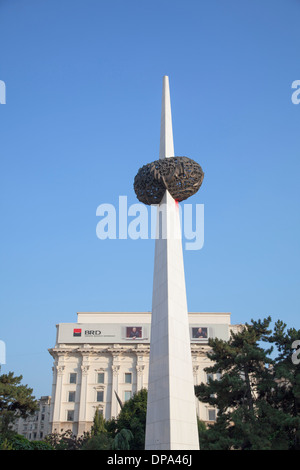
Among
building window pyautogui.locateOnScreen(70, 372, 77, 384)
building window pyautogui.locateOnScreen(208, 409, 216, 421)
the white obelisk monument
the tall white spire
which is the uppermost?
the tall white spire

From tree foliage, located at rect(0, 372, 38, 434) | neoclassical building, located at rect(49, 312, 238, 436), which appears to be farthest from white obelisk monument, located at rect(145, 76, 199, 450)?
neoclassical building, located at rect(49, 312, 238, 436)

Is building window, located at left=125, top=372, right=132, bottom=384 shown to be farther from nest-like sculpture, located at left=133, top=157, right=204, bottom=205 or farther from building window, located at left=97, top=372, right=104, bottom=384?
nest-like sculpture, located at left=133, top=157, right=204, bottom=205

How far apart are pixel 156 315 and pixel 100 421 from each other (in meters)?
33.3

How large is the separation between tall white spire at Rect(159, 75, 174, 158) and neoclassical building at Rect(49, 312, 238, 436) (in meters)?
46.7

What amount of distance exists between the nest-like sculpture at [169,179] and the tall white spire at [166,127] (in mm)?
1076

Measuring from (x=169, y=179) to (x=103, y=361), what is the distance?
50337mm

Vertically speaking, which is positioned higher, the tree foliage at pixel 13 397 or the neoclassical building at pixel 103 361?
the neoclassical building at pixel 103 361

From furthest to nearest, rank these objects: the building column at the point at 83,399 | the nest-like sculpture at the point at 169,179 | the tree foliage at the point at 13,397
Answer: the building column at the point at 83,399 < the tree foliage at the point at 13,397 < the nest-like sculpture at the point at 169,179

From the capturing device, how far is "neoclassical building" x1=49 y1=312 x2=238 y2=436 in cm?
6097

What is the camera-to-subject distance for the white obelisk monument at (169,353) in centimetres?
1440

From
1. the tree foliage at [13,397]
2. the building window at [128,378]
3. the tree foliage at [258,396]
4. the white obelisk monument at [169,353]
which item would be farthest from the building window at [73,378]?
the white obelisk monument at [169,353]

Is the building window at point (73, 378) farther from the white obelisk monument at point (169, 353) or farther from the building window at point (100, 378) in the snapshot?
the white obelisk monument at point (169, 353)

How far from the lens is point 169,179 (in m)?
18.5
